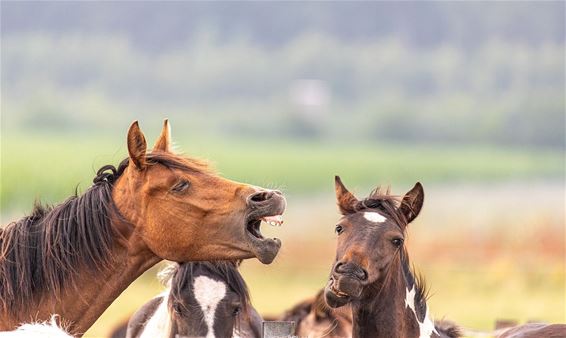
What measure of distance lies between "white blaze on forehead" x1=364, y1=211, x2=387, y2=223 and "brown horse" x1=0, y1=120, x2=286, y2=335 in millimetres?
962

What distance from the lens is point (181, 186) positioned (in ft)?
20.8

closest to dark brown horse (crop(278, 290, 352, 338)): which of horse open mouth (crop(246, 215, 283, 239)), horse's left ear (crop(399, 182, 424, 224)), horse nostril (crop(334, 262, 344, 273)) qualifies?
horse's left ear (crop(399, 182, 424, 224))

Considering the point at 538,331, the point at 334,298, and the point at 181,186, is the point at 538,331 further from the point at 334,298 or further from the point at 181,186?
the point at 181,186

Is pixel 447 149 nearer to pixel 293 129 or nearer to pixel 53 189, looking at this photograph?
pixel 293 129

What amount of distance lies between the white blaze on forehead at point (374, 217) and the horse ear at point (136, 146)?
1.48 meters

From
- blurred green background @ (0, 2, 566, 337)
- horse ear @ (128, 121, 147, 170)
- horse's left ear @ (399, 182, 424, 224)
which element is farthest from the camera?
blurred green background @ (0, 2, 566, 337)

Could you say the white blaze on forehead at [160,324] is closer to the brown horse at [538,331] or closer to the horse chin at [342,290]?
the horse chin at [342,290]

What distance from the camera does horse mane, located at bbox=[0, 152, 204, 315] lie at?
20.6 ft

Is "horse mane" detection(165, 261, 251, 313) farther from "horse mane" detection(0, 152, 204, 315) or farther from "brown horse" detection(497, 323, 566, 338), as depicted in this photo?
"brown horse" detection(497, 323, 566, 338)

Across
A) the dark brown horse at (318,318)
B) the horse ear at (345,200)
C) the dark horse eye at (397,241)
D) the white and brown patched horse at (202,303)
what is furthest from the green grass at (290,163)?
the dark horse eye at (397,241)

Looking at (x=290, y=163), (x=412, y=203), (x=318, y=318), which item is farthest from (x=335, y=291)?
(x=290, y=163)

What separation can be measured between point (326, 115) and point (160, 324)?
294 feet

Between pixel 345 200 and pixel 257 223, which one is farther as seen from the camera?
pixel 345 200

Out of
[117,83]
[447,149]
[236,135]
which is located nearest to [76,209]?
[447,149]
